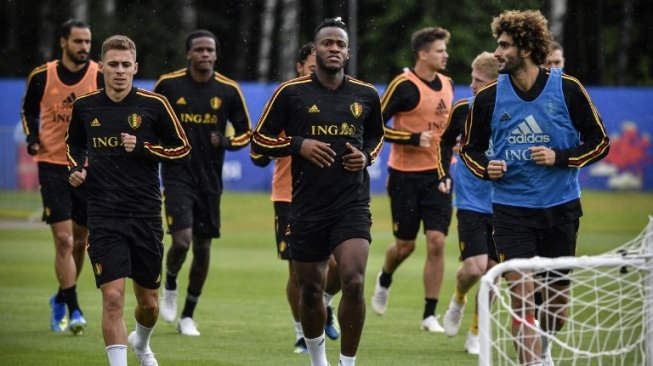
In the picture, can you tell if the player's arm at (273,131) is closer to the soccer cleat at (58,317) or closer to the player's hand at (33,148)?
the player's hand at (33,148)

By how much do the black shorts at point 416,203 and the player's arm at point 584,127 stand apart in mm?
4246

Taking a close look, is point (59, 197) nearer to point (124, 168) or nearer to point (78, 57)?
point (78, 57)

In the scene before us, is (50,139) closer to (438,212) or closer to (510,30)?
(438,212)

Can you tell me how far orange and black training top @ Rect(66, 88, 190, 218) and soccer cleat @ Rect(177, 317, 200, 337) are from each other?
3114mm

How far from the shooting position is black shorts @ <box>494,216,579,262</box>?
8789mm

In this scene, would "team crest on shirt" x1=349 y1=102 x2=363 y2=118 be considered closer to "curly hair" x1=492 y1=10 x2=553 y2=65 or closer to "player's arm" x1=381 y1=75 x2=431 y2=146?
"curly hair" x1=492 y1=10 x2=553 y2=65

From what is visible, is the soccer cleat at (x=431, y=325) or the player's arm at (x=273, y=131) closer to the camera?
the player's arm at (x=273, y=131)

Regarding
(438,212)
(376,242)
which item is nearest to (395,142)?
(438,212)

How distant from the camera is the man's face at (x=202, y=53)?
1258cm

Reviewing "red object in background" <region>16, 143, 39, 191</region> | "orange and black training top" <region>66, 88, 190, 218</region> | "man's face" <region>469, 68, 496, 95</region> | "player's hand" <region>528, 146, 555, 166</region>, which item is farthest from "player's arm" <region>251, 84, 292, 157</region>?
"red object in background" <region>16, 143, 39, 191</region>

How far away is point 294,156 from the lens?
30.5 feet

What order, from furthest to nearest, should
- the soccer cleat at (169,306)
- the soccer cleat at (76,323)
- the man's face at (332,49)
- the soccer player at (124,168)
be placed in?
the soccer cleat at (169,306), the soccer cleat at (76,323), the man's face at (332,49), the soccer player at (124,168)

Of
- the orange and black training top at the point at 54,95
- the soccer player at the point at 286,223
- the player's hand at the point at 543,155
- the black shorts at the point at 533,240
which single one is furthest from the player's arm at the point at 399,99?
the player's hand at the point at 543,155

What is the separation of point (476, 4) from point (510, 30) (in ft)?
108
